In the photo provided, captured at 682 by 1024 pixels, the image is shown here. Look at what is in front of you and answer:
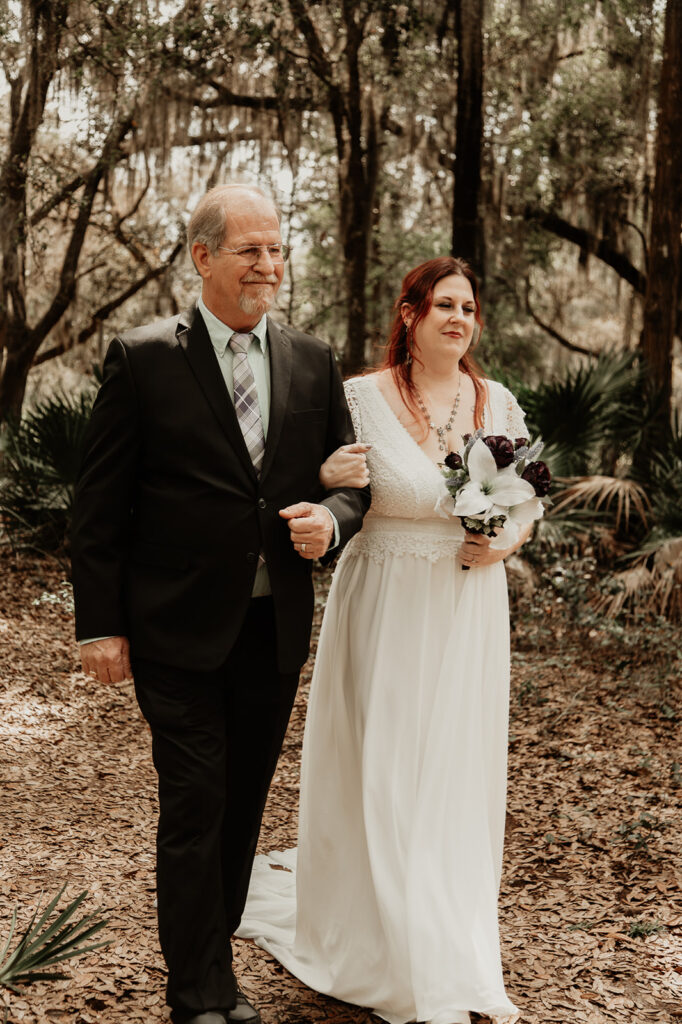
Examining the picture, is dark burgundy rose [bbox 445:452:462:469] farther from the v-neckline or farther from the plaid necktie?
the plaid necktie

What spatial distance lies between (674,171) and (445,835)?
8.36m

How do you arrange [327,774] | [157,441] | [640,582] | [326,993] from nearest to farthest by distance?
[157,441], [326,993], [327,774], [640,582]

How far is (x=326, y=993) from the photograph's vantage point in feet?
11.2

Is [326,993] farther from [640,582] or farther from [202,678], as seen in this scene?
[640,582]

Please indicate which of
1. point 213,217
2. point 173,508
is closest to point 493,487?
→ point 173,508

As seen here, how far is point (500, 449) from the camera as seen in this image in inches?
136

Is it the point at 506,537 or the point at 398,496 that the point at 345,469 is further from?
the point at 506,537

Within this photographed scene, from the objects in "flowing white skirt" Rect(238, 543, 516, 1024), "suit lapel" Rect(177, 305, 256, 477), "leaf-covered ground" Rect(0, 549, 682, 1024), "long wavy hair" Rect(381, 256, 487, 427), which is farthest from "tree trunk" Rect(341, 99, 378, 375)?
"suit lapel" Rect(177, 305, 256, 477)

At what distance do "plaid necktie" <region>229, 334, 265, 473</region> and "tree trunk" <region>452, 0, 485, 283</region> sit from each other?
300 inches

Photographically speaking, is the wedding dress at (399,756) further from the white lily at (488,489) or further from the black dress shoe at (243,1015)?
the black dress shoe at (243,1015)

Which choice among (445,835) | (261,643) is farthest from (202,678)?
(445,835)

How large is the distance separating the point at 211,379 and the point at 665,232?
830 centimetres

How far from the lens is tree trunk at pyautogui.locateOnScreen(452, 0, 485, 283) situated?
33.9ft

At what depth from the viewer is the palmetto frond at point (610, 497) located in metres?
8.66
